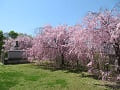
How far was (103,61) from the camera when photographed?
1102 cm

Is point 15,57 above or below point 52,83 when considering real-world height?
above

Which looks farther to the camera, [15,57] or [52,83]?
[15,57]

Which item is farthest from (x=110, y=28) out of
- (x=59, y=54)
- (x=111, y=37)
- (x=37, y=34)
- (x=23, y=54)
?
(x=23, y=54)

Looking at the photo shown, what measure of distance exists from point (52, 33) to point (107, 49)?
10.5 metres

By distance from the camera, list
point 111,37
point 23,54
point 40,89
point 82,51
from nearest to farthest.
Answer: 1. point 40,89
2. point 111,37
3. point 82,51
4. point 23,54

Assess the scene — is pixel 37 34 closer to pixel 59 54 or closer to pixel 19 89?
pixel 59 54

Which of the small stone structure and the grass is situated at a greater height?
the small stone structure

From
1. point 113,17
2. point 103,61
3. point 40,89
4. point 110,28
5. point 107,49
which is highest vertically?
point 113,17

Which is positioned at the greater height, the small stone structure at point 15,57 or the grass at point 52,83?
the small stone structure at point 15,57

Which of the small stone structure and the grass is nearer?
the grass

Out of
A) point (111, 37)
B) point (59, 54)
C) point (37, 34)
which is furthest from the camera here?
point (37, 34)

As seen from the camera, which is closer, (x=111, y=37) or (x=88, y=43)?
(x=111, y=37)

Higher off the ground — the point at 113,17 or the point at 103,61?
the point at 113,17

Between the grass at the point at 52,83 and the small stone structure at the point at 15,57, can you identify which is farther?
the small stone structure at the point at 15,57
